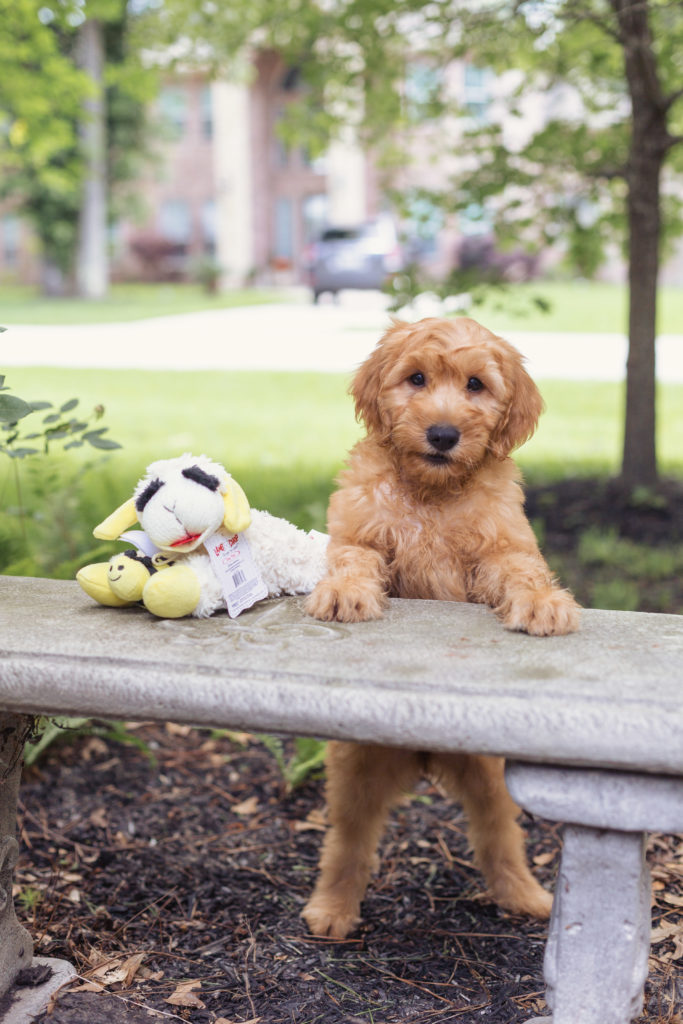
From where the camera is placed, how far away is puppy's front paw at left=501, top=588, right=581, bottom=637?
2.34 metres

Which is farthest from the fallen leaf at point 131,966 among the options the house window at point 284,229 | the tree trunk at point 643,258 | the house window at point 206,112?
the house window at point 206,112

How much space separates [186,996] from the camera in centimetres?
263

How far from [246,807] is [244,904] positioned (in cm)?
67

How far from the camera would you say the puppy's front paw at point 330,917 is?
9.61 ft

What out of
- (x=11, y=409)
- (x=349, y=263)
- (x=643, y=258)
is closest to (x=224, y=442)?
(x=643, y=258)

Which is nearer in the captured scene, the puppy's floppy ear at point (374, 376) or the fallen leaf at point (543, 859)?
the puppy's floppy ear at point (374, 376)

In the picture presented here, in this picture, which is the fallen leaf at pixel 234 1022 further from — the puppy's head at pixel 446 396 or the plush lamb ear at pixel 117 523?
the puppy's head at pixel 446 396

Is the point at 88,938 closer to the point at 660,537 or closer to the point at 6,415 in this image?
the point at 6,415

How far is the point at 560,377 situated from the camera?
506 inches

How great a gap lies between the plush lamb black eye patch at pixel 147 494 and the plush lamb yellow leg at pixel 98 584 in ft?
0.64

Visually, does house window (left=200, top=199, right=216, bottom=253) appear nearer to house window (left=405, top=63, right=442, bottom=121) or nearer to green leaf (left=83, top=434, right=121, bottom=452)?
house window (left=405, top=63, right=442, bottom=121)

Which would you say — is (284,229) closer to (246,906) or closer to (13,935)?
(246,906)

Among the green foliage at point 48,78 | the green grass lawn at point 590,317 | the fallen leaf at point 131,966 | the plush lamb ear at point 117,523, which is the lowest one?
the fallen leaf at point 131,966

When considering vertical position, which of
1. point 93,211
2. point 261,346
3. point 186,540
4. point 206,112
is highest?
point 206,112
